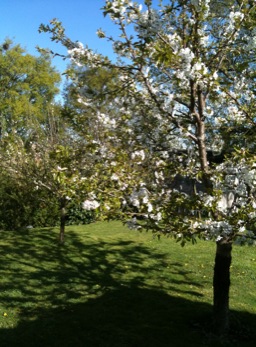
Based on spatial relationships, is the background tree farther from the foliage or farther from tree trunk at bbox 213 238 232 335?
the foliage

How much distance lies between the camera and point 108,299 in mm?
8148

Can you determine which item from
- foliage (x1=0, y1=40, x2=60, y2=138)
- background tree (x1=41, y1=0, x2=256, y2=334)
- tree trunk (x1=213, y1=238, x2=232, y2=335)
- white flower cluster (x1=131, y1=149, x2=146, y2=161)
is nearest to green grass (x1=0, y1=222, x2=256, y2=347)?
tree trunk (x1=213, y1=238, x2=232, y2=335)

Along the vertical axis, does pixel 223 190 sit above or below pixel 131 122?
below

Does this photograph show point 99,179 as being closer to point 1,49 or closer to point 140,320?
point 140,320

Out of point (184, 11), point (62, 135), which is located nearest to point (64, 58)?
point (184, 11)

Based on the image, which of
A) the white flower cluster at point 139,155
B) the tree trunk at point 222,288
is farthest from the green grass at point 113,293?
the white flower cluster at point 139,155

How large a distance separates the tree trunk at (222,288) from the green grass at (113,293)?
24 centimetres

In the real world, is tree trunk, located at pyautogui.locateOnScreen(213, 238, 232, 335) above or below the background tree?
below

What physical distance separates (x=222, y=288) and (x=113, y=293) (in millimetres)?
2779

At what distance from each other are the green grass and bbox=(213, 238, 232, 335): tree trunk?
0.78 feet

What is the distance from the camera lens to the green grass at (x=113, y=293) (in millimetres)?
6461

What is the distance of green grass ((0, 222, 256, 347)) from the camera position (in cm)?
646

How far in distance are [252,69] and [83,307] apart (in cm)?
515

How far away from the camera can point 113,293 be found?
8.53m
